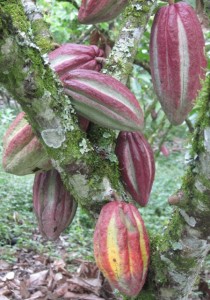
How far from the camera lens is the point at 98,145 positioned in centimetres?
107

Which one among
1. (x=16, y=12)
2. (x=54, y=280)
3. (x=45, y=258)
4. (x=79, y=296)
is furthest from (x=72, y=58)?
(x=45, y=258)

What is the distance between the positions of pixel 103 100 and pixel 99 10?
316 mm

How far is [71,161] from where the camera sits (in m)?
1.00

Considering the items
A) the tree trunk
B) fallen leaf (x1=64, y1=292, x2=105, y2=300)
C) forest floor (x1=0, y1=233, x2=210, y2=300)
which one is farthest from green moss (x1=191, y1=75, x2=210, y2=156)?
fallen leaf (x1=64, y1=292, x2=105, y2=300)

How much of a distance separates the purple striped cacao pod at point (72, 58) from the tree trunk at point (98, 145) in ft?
0.18

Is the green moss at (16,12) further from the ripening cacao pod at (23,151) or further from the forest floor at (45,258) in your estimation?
the forest floor at (45,258)

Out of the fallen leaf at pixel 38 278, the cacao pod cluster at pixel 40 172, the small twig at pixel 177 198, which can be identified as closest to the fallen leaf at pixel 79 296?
the fallen leaf at pixel 38 278

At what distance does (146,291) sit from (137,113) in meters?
0.43

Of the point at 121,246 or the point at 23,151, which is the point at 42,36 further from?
the point at 121,246

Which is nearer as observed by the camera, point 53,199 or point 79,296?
point 53,199

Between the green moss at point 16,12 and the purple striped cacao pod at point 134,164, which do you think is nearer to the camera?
the green moss at point 16,12

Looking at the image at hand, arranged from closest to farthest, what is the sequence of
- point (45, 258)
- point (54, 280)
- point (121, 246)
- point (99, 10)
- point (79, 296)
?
point (121, 246) < point (99, 10) < point (79, 296) < point (54, 280) < point (45, 258)

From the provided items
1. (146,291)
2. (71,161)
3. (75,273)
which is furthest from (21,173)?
(75,273)

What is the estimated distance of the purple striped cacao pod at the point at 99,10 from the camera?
1.18 meters
